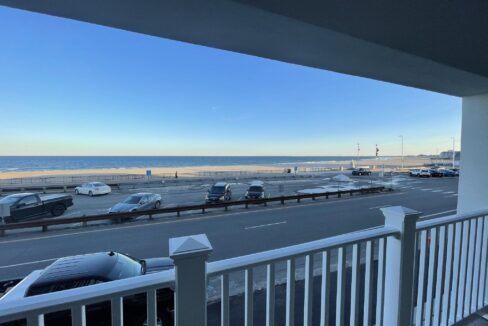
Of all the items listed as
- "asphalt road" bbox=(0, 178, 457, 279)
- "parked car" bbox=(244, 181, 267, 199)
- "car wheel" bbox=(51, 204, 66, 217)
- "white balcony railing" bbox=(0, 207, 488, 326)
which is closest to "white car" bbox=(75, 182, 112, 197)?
"car wheel" bbox=(51, 204, 66, 217)

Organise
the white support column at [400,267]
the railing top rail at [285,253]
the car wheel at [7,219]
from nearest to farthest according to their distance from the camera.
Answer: the railing top rail at [285,253] → the white support column at [400,267] → the car wheel at [7,219]

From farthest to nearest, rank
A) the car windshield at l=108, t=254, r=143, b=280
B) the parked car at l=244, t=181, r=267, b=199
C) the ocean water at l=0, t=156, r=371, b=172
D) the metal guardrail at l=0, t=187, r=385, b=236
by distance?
the ocean water at l=0, t=156, r=371, b=172
the parked car at l=244, t=181, r=267, b=199
the metal guardrail at l=0, t=187, r=385, b=236
the car windshield at l=108, t=254, r=143, b=280

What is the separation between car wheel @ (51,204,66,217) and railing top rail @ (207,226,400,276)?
1360cm

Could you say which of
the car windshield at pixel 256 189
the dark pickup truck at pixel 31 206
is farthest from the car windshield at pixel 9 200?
the car windshield at pixel 256 189

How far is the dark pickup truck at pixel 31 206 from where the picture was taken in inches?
386

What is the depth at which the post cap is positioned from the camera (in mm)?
1074

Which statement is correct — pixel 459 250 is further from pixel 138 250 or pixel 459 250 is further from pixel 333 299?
pixel 138 250

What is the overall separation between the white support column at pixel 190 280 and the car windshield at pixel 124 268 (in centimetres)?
264

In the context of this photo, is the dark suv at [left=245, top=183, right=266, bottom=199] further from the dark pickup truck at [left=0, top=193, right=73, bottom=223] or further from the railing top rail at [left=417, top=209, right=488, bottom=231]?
the railing top rail at [left=417, top=209, right=488, bottom=231]

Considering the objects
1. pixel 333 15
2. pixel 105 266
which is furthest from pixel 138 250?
pixel 333 15

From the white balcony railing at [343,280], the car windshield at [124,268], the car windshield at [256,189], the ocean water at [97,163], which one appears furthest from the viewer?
the ocean water at [97,163]

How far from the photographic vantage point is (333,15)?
4.97 feet

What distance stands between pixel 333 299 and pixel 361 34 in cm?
377

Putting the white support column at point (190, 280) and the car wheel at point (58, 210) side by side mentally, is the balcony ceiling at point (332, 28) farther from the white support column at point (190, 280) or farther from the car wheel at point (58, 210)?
the car wheel at point (58, 210)
